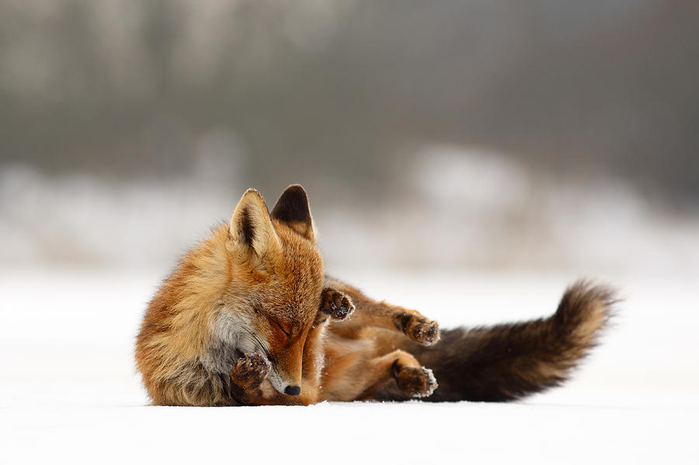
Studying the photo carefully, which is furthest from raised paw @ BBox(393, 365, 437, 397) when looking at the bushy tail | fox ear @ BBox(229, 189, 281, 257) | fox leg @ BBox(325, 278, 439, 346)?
fox ear @ BBox(229, 189, 281, 257)

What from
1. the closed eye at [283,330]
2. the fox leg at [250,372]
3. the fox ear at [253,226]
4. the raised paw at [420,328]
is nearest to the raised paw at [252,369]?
the fox leg at [250,372]

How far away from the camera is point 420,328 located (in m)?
2.87

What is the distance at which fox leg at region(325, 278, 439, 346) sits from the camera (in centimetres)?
287

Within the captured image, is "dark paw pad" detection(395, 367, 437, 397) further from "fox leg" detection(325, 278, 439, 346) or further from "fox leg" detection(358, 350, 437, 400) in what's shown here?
"fox leg" detection(325, 278, 439, 346)

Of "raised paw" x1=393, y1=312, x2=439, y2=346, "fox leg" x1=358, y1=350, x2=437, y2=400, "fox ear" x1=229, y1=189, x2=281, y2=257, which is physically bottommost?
"fox leg" x1=358, y1=350, x2=437, y2=400

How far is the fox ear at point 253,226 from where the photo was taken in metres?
2.52

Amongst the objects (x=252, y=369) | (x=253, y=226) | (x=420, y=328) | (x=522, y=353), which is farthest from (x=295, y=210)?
(x=522, y=353)

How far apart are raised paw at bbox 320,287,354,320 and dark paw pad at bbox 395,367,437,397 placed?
0.58 meters

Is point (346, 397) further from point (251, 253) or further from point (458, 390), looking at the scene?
point (251, 253)

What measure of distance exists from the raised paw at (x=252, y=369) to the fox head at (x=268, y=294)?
0.04 metres

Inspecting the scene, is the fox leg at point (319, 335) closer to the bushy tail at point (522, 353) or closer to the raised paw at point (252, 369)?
the raised paw at point (252, 369)

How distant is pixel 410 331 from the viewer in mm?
2914

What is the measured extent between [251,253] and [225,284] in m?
0.16

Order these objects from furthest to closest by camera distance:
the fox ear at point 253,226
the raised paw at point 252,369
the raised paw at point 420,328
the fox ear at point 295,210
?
1. the fox ear at point 295,210
2. the raised paw at point 420,328
3. the fox ear at point 253,226
4. the raised paw at point 252,369
